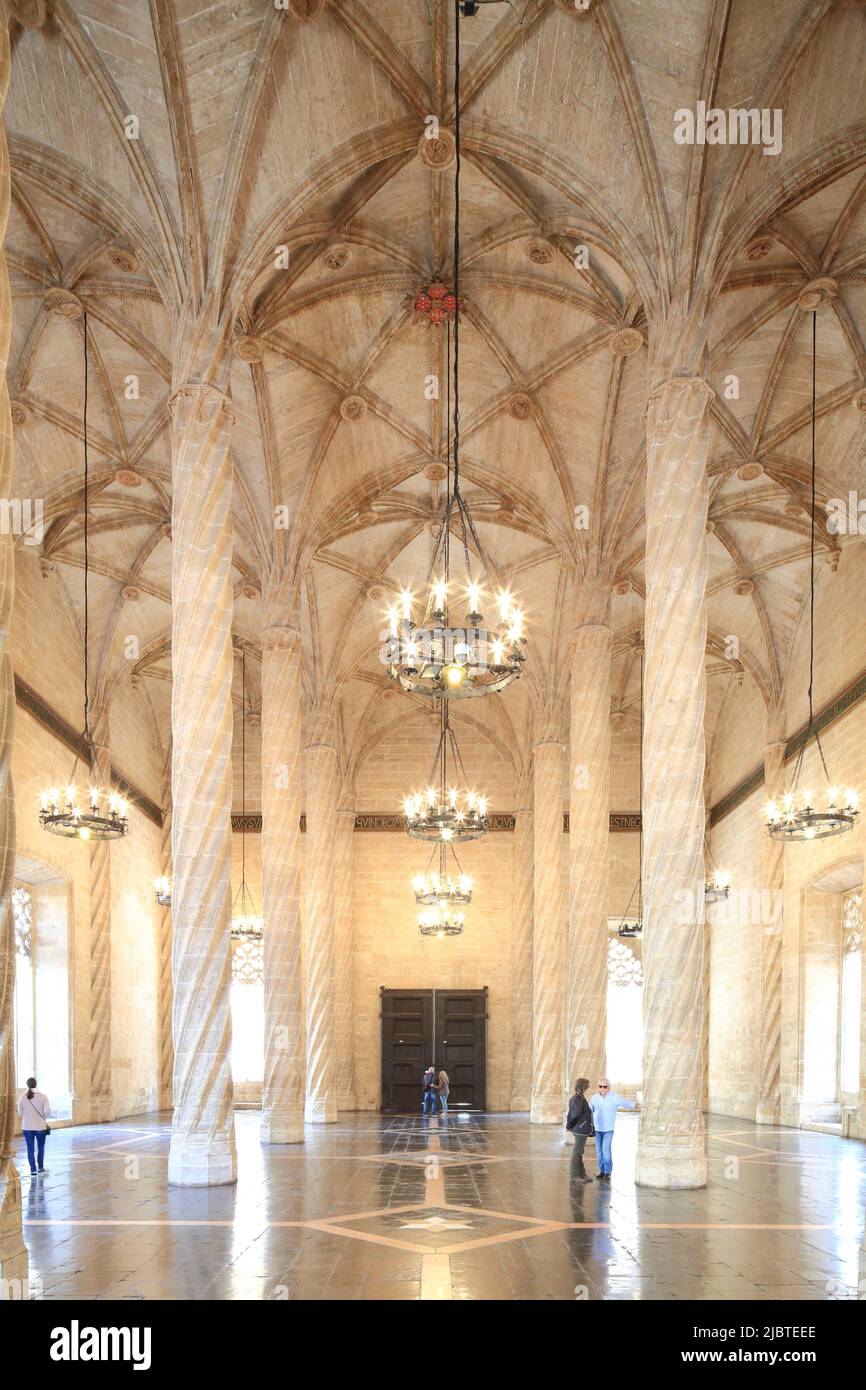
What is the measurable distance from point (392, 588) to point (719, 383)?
9549 mm

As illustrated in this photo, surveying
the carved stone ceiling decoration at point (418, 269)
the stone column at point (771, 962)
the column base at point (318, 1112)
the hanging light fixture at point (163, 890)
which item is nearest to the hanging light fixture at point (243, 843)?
the hanging light fixture at point (163, 890)

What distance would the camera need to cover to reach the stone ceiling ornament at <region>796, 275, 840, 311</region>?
1686cm

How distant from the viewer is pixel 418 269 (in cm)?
1808

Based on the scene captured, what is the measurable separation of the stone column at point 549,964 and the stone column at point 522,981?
660 centimetres

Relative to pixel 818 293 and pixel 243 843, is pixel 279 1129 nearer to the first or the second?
pixel 243 843

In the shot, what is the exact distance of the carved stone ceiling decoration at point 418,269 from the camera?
13.6 m

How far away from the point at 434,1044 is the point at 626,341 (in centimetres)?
2070

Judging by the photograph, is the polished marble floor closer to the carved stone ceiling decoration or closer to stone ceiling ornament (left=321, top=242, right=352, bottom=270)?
the carved stone ceiling decoration

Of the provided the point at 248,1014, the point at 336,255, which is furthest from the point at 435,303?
the point at 248,1014

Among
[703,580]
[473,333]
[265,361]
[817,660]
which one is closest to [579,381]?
[473,333]

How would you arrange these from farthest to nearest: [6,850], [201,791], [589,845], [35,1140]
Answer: [589,845] → [35,1140] → [201,791] → [6,850]

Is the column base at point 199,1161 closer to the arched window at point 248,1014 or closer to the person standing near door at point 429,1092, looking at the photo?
the person standing near door at point 429,1092

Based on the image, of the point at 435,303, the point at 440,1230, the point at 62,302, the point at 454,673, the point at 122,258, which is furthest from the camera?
the point at 435,303
